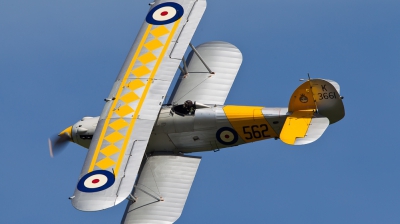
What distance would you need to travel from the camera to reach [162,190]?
1515 inches

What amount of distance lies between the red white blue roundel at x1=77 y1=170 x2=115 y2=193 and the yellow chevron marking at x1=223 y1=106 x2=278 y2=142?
366 cm

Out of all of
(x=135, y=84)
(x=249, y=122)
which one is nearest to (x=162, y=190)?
(x=249, y=122)

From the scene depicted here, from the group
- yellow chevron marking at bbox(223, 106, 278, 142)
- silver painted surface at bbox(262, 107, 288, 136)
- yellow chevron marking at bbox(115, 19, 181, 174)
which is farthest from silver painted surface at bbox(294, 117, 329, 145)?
yellow chevron marking at bbox(115, 19, 181, 174)

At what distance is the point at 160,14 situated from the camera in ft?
137

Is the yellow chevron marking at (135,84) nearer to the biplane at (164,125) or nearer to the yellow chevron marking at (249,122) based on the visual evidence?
the biplane at (164,125)

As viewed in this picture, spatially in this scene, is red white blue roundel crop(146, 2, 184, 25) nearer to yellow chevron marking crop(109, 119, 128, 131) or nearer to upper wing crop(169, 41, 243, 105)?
upper wing crop(169, 41, 243, 105)

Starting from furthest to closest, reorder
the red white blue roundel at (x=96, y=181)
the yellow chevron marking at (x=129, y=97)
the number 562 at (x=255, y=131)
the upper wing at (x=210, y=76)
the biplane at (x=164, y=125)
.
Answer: the upper wing at (x=210, y=76) → the yellow chevron marking at (x=129, y=97) → the number 562 at (x=255, y=131) → the biplane at (x=164, y=125) → the red white blue roundel at (x=96, y=181)

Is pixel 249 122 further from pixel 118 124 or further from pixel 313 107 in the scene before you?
pixel 118 124

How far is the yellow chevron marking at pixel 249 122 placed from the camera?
3853cm

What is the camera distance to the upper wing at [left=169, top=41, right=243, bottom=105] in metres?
40.9

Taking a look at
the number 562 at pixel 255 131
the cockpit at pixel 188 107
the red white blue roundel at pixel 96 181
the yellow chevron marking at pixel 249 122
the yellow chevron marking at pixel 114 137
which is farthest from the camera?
the cockpit at pixel 188 107

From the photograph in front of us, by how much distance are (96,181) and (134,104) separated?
2828 mm

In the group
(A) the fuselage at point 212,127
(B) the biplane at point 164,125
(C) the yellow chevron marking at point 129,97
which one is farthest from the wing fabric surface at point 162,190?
(C) the yellow chevron marking at point 129,97

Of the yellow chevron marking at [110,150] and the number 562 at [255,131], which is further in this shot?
the number 562 at [255,131]
